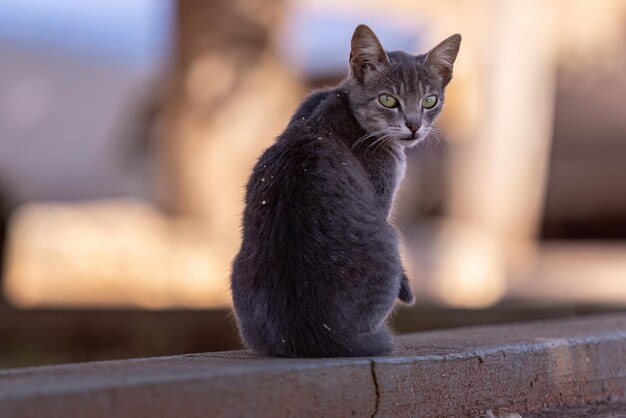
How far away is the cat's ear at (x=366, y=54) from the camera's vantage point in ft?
13.9

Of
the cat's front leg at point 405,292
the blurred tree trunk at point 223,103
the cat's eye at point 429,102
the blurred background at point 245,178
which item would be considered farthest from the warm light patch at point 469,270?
the cat's front leg at point 405,292

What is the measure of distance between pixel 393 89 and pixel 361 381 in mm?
1240

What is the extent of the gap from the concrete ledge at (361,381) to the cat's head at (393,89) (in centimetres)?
86

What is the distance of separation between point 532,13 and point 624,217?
7.08 metres

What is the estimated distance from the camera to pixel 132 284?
959cm

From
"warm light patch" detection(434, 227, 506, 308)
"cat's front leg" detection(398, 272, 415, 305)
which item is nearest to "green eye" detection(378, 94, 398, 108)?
"cat's front leg" detection(398, 272, 415, 305)

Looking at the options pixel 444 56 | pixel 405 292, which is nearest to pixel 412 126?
pixel 444 56

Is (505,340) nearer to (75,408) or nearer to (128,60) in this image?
(75,408)

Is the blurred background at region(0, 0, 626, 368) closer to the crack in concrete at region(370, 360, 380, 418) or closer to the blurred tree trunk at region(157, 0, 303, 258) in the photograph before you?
the blurred tree trunk at region(157, 0, 303, 258)

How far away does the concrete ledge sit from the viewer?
9.70 ft

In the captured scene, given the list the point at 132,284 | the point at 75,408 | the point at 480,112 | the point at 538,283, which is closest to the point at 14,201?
the point at 132,284

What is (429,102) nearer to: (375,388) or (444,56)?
(444,56)

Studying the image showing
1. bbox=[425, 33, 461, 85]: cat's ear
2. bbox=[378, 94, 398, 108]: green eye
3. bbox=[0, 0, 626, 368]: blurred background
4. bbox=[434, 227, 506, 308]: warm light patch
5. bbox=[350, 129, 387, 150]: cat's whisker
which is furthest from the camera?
bbox=[434, 227, 506, 308]: warm light patch

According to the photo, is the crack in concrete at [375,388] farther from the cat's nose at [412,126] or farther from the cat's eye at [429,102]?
the cat's eye at [429,102]
